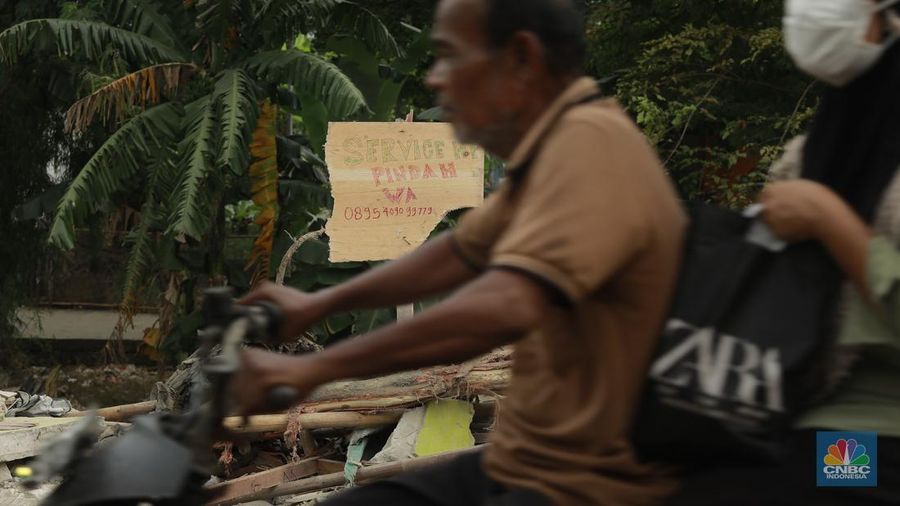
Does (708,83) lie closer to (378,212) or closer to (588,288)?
(378,212)

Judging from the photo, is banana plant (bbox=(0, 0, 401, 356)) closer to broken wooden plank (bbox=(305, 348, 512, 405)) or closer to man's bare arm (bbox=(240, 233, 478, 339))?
broken wooden plank (bbox=(305, 348, 512, 405))

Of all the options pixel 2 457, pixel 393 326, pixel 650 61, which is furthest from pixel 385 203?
pixel 393 326

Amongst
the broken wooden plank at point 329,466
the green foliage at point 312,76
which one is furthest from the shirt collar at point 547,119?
the green foliage at point 312,76

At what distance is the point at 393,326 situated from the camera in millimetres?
1832

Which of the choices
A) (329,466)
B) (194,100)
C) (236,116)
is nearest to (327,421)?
(329,466)

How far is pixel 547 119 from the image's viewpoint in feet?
6.35

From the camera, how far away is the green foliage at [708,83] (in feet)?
34.4

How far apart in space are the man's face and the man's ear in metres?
0.01

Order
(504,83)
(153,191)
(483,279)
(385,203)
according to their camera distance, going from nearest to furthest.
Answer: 1. (483,279)
2. (504,83)
3. (385,203)
4. (153,191)

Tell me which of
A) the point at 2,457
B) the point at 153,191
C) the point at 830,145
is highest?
the point at 830,145

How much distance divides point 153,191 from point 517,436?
873 cm

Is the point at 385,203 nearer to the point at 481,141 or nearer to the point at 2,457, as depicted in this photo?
the point at 2,457

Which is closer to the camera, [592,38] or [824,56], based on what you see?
[824,56]

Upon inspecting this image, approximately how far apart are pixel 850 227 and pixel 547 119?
0.49 metres
